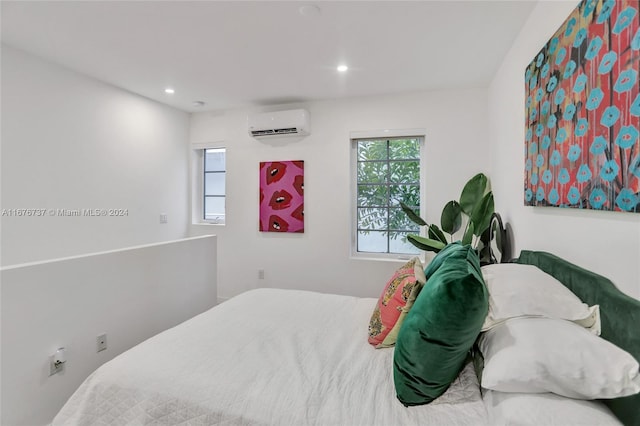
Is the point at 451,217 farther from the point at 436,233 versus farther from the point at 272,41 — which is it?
the point at 272,41

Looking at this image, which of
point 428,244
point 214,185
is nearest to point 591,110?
point 428,244

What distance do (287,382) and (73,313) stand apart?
1429 millimetres

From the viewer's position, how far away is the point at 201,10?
1.94m

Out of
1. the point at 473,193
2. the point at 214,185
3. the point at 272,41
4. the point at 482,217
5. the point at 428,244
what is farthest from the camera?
the point at 214,185

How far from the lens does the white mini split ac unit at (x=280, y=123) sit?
354 cm

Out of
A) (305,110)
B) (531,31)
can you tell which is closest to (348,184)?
(305,110)

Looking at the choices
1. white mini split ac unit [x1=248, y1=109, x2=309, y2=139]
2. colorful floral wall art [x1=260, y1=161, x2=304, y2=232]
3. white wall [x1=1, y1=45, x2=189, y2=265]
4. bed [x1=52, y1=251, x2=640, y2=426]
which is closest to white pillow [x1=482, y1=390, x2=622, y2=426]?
bed [x1=52, y1=251, x2=640, y2=426]

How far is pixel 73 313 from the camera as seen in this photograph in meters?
1.79

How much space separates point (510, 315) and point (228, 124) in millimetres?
3807

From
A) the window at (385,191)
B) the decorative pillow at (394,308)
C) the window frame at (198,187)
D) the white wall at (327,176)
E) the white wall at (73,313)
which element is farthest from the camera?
the window frame at (198,187)

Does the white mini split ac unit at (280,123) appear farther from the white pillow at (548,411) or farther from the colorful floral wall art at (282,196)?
the white pillow at (548,411)

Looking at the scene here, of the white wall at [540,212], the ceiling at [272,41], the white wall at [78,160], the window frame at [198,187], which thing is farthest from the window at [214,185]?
the white wall at [540,212]

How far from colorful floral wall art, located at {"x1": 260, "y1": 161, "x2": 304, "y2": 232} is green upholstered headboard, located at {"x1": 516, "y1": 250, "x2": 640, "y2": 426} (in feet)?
9.03

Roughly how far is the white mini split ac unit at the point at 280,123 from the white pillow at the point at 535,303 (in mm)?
2814
